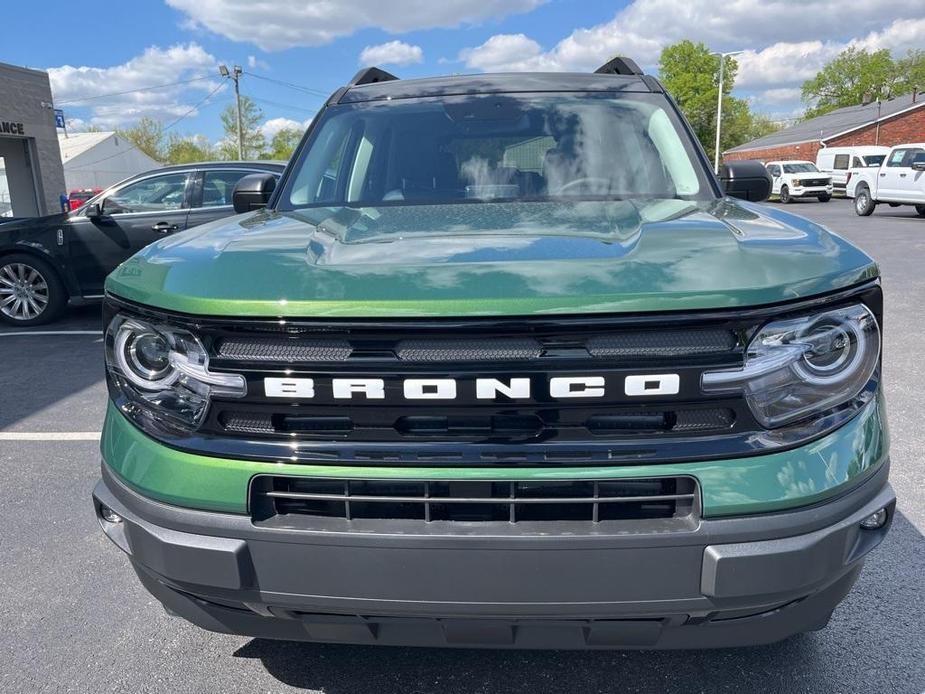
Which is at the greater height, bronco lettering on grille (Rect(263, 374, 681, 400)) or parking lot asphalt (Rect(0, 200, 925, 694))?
bronco lettering on grille (Rect(263, 374, 681, 400))

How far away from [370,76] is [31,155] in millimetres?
21292

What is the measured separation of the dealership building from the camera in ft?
66.7

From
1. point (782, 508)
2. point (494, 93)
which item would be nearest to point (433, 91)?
point (494, 93)

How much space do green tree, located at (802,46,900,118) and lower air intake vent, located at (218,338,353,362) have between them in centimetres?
9232

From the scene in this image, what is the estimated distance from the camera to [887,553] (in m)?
2.87

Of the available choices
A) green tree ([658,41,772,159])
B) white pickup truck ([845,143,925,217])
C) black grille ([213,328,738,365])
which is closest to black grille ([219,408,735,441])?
black grille ([213,328,738,365])

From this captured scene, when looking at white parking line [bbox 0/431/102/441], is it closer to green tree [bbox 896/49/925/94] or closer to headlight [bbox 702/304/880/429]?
headlight [bbox 702/304/880/429]

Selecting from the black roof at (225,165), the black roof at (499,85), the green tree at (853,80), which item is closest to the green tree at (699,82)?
the green tree at (853,80)

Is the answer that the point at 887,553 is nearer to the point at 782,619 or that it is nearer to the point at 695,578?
the point at 782,619

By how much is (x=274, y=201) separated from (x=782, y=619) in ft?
7.36

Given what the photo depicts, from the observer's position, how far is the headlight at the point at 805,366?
155cm

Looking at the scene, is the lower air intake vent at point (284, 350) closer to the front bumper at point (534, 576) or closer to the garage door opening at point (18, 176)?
the front bumper at point (534, 576)

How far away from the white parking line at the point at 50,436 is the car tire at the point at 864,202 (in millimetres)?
22768

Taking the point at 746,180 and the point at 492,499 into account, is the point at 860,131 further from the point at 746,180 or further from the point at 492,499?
the point at 492,499
